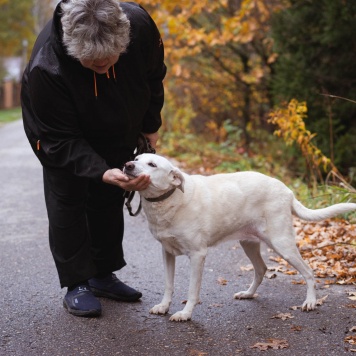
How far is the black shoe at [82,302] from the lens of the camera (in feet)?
14.1

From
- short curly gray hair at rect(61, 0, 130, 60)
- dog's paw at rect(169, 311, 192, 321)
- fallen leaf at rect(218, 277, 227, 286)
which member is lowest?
fallen leaf at rect(218, 277, 227, 286)

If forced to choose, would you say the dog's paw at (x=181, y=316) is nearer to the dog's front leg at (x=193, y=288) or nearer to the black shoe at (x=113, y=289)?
the dog's front leg at (x=193, y=288)

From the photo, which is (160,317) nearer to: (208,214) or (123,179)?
(208,214)

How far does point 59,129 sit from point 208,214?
1.14 metres

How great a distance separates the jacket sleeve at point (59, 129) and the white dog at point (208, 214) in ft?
0.85

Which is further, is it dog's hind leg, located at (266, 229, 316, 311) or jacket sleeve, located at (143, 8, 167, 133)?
jacket sleeve, located at (143, 8, 167, 133)

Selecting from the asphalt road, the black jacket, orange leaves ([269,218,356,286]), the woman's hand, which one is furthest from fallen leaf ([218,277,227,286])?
the woman's hand

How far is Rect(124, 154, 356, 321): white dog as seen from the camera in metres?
4.19

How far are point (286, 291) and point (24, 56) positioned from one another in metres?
52.6

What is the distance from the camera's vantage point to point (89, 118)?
4.16 m

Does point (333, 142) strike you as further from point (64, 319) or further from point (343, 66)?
point (64, 319)

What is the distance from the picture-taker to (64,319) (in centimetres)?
428

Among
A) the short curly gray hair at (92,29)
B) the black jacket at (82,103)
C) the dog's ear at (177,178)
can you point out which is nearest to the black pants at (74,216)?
the black jacket at (82,103)

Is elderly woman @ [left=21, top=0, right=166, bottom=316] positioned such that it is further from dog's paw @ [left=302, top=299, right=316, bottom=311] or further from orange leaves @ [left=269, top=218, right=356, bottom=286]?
orange leaves @ [left=269, top=218, right=356, bottom=286]
